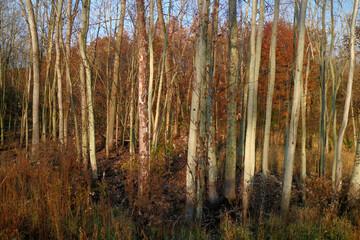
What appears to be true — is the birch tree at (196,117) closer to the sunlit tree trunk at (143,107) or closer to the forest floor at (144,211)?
the forest floor at (144,211)

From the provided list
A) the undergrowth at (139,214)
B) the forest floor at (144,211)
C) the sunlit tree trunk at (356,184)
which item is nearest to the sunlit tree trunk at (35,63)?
the forest floor at (144,211)

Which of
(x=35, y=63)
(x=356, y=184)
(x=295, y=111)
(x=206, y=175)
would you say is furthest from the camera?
(x=35, y=63)

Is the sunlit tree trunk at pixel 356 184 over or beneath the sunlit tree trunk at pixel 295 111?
beneath

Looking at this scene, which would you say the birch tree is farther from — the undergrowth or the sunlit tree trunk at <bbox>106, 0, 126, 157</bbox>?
the sunlit tree trunk at <bbox>106, 0, 126, 157</bbox>

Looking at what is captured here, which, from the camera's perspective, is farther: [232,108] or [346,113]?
[232,108]

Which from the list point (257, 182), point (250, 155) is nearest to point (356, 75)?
point (257, 182)

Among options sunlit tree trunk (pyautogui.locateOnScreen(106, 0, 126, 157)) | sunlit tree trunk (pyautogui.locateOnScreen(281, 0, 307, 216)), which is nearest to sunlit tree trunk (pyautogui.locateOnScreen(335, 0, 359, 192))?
sunlit tree trunk (pyautogui.locateOnScreen(281, 0, 307, 216))

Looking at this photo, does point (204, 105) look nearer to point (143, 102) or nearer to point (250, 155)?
point (250, 155)

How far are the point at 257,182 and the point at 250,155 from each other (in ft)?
7.96

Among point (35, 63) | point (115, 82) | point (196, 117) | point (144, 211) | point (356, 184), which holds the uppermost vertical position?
point (35, 63)

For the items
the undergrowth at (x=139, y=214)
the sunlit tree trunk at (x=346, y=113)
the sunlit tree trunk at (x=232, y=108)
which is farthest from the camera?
the sunlit tree trunk at (x=232, y=108)

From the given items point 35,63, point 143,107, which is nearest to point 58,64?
point 35,63

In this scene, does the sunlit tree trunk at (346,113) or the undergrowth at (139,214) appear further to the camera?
the sunlit tree trunk at (346,113)

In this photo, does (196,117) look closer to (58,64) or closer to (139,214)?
(139,214)
